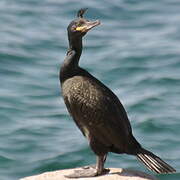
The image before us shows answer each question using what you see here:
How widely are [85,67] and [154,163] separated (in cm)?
884

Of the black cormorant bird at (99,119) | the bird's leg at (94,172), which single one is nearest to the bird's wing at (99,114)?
the black cormorant bird at (99,119)

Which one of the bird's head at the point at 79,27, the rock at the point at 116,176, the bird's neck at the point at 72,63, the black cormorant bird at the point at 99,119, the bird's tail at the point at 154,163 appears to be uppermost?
the bird's head at the point at 79,27

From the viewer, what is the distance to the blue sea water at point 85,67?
55.4 feet

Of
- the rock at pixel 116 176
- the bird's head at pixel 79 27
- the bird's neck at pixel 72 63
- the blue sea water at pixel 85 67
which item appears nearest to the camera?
the rock at pixel 116 176

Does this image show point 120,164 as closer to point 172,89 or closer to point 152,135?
point 152,135

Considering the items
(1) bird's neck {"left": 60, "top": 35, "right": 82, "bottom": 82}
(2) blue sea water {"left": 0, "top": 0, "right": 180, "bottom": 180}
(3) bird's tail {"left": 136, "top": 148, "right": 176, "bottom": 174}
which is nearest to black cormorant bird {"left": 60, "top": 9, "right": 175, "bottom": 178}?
(3) bird's tail {"left": 136, "top": 148, "right": 176, "bottom": 174}

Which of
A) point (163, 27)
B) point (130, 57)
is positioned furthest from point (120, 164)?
point (163, 27)

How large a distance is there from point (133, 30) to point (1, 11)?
3.05 m

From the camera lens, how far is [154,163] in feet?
37.1

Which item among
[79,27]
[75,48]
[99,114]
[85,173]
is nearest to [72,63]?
[75,48]

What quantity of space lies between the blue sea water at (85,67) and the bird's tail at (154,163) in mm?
4328

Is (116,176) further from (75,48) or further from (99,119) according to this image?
(75,48)

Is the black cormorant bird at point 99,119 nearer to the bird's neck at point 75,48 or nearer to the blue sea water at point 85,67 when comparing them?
the bird's neck at point 75,48

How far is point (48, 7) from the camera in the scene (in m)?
23.5
